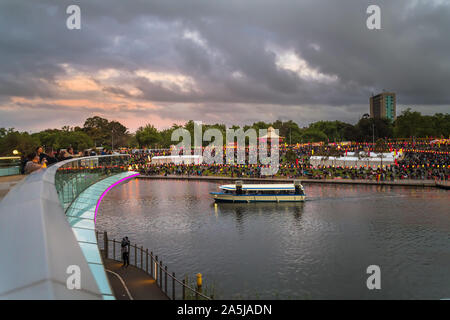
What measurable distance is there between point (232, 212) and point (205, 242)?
39.1ft

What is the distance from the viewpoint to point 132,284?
50.7 ft

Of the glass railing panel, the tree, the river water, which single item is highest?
the tree

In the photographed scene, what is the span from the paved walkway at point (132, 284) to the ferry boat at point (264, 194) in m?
24.7

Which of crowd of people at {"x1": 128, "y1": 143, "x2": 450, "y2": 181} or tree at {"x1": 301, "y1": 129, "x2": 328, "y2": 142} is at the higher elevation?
tree at {"x1": 301, "y1": 129, "x2": 328, "y2": 142}

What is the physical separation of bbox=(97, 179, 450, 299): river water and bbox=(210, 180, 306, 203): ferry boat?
1.28 meters

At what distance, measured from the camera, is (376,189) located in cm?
5009

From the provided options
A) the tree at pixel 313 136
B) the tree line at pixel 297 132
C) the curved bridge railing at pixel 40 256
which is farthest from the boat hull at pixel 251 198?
the tree at pixel 313 136

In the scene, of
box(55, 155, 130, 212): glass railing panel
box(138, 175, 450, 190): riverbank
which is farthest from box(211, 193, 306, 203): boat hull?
box(55, 155, 130, 212): glass railing panel

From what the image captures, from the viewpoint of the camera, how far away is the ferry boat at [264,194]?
138ft

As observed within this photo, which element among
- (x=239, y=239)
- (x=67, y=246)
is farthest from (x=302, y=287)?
(x=67, y=246)

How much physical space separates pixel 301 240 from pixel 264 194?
17394 millimetres

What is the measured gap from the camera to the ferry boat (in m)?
42.0

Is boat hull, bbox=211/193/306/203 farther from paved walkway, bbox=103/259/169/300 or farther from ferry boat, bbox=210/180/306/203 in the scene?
paved walkway, bbox=103/259/169/300

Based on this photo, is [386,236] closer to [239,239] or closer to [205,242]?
[239,239]
